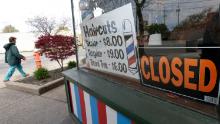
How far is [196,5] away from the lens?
4.96ft

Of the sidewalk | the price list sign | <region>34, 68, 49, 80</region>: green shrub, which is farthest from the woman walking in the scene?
the price list sign

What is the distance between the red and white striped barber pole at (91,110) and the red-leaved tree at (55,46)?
4.49 metres

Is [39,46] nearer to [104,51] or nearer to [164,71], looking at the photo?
[104,51]

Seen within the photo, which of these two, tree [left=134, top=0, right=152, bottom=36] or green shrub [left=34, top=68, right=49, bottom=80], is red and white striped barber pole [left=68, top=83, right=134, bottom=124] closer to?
tree [left=134, top=0, right=152, bottom=36]

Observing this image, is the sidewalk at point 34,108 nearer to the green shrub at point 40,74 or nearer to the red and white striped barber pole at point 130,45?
the green shrub at point 40,74

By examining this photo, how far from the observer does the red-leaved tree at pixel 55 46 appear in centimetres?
769

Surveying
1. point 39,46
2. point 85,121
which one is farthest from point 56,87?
point 85,121

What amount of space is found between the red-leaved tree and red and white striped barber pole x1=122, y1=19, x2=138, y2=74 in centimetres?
585

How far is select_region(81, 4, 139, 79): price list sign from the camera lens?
2070 mm

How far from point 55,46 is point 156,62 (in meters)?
6.34

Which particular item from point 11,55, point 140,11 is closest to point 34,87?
point 11,55

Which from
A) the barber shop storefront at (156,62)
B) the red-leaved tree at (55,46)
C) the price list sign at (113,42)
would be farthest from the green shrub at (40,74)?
the barber shop storefront at (156,62)

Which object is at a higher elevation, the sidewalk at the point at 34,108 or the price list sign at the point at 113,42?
the price list sign at the point at 113,42

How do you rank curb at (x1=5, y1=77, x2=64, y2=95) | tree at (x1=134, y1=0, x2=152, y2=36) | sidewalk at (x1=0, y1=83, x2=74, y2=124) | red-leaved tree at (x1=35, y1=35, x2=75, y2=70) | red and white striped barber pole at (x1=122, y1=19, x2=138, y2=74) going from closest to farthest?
tree at (x1=134, y1=0, x2=152, y2=36)
red and white striped barber pole at (x1=122, y1=19, x2=138, y2=74)
sidewalk at (x1=0, y1=83, x2=74, y2=124)
curb at (x1=5, y1=77, x2=64, y2=95)
red-leaved tree at (x1=35, y1=35, x2=75, y2=70)
